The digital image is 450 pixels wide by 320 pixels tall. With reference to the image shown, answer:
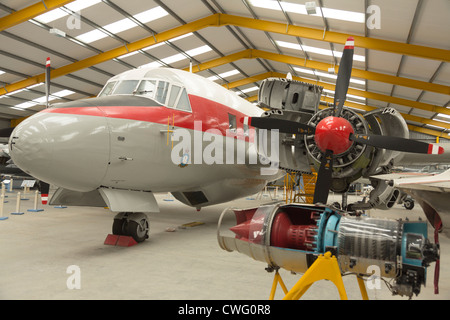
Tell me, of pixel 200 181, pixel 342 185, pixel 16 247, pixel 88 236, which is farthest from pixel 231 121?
pixel 16 247

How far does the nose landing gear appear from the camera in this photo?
7914 millimetres

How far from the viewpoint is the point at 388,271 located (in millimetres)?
3451

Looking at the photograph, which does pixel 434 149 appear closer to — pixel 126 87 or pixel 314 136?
pixel 314 136

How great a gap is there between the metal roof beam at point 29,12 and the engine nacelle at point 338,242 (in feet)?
45.1

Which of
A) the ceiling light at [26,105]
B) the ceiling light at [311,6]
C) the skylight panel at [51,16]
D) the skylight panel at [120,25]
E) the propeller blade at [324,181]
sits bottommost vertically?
the propeller blade at [324,181]

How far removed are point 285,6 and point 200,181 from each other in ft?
34.1

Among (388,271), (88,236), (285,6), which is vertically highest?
(285,6)

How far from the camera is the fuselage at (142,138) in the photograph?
6.25 metres

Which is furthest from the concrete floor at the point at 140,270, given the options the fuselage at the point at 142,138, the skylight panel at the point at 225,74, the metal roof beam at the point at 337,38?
the skylight panel at the point at 225,74

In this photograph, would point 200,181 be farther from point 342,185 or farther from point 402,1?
point 402,1

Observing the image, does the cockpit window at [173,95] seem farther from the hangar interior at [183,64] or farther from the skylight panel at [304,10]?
the skylight panel at [304,10]

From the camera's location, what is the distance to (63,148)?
6242 mm

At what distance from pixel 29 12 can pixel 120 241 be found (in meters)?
12.3
